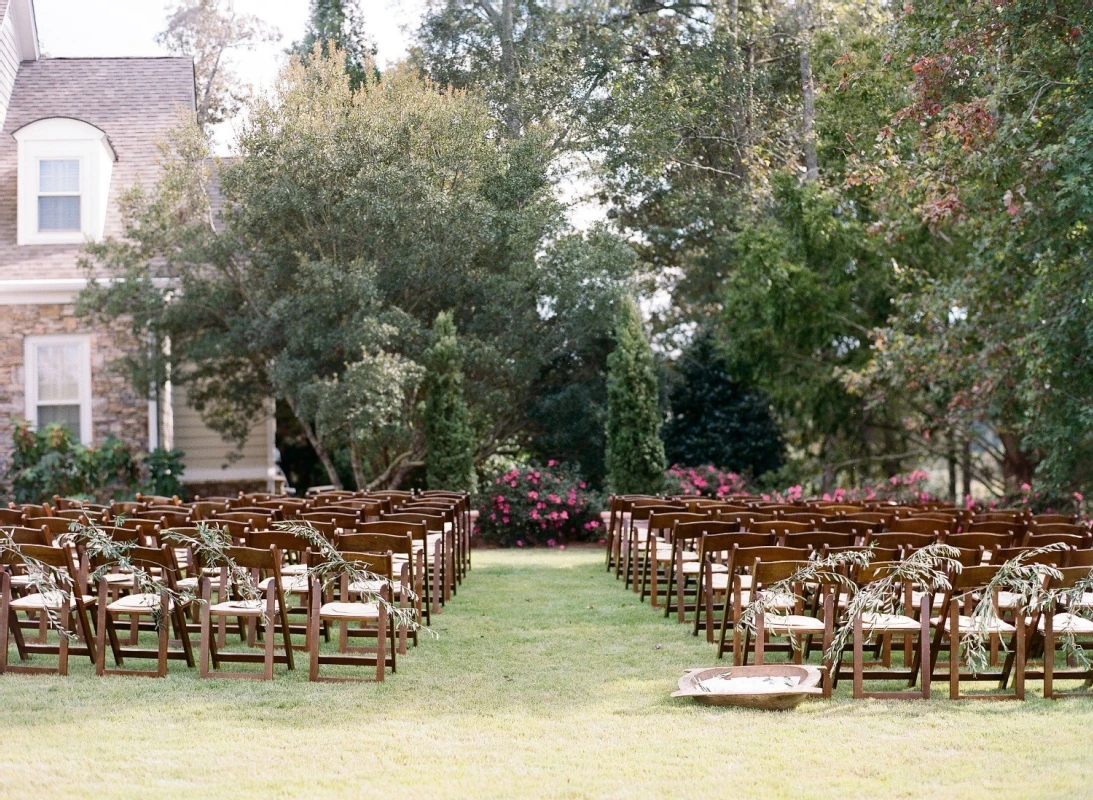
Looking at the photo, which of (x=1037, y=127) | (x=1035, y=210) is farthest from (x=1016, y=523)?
(x=1037, y=127)

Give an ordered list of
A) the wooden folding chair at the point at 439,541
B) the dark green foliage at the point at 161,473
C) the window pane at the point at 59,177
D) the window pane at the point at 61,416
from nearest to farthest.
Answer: the wooden folding chair at the point at 439,541
the dark green foliage at the point at 161,473
the window pane at the point at 61,416
the window pane at the point at 59,177

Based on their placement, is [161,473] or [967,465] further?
[967,465]

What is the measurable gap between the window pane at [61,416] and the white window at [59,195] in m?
2.87

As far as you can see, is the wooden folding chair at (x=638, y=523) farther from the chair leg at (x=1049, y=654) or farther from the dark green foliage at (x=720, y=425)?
the dark green foliage at (x=720, y=425)

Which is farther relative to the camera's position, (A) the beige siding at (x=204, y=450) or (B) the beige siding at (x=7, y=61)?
(A) the beige siding at (x=204, y=450)

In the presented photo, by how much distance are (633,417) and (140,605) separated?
11.6 metres

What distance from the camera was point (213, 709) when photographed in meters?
6.76

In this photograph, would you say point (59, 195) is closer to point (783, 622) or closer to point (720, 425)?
point (720, 425)

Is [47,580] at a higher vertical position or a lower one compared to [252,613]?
higher

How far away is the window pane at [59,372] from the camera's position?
61.1ft

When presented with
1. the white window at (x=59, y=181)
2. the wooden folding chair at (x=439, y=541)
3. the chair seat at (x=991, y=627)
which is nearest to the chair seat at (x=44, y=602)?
the wooden folding chair at (x=439, y=541)

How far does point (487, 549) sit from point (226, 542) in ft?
31.3

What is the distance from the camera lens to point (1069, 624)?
7.55m

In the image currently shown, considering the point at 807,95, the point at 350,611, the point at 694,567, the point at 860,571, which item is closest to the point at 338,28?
the point at 807,95
